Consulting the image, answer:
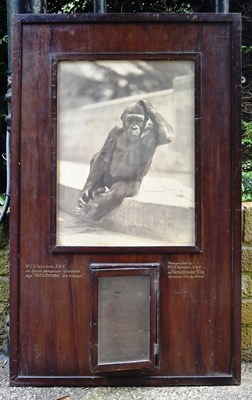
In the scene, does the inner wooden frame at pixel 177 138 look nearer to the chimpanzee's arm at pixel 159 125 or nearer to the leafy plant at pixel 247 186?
the chimpanzee's arm at pixel 159 125

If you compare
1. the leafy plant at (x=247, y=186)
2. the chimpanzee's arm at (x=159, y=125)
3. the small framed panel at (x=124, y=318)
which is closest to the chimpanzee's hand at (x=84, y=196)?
the small framed panel at (x=124, y=318)

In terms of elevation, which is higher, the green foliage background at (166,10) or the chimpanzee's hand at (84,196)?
the green foliage background at (166,10)

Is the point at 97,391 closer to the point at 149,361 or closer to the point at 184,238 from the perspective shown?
the point at 149,361

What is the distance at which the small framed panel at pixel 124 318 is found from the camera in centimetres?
214

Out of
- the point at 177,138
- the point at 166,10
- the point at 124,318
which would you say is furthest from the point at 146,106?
the point at 166,10

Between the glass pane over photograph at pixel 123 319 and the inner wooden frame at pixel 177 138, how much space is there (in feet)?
0.55

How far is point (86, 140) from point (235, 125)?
0.76m

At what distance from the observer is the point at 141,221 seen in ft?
7.09

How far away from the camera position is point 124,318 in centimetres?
216

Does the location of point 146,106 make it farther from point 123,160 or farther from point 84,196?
point 84,196

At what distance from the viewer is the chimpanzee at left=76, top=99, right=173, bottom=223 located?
216 centimetres

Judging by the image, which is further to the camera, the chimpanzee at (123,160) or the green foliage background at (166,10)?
the green foliage background at (166,10)

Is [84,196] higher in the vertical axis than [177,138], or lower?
lower

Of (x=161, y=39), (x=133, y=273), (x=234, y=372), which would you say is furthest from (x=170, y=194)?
(x=234, y=372)
